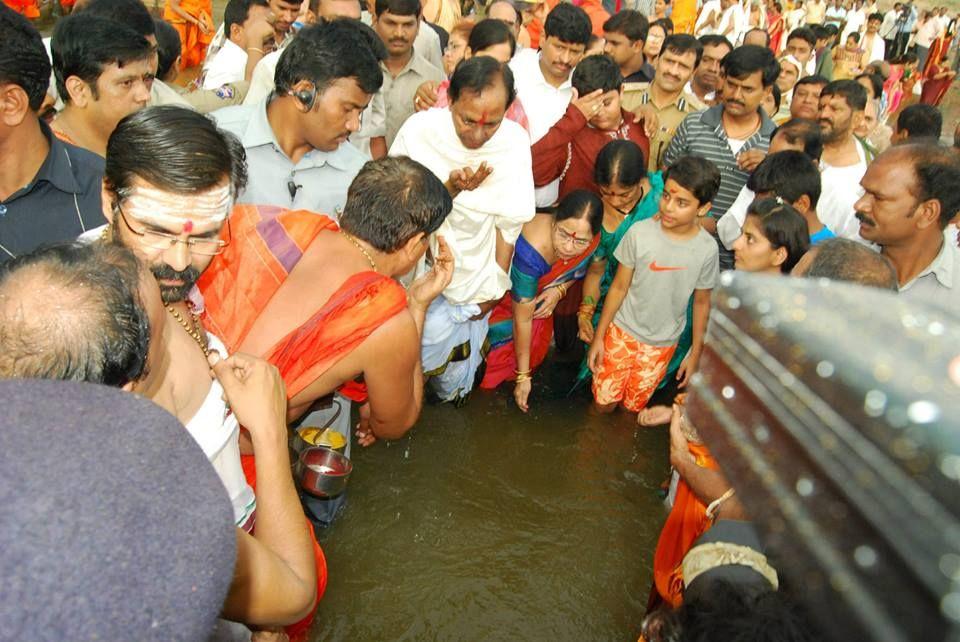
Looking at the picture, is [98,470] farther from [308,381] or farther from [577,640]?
[577,640]

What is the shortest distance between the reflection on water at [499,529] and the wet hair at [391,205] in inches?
54.7

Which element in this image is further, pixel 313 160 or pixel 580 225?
pixel 580 225

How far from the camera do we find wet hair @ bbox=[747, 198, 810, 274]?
2941mm

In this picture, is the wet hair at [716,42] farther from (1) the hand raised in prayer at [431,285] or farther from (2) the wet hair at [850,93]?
(1) the hand raised in prayer at [431,285]

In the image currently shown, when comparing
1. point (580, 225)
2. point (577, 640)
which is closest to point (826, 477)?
point (577, 640)

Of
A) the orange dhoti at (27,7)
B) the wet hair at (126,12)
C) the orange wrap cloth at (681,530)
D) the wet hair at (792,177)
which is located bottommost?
the orange dhoti at (27,7)

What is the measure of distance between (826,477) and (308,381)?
161cm

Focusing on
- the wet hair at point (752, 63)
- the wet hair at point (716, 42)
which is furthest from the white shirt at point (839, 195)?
the wet hair at point (716, 42)

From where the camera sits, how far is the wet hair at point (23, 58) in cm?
197

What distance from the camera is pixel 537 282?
361 cm

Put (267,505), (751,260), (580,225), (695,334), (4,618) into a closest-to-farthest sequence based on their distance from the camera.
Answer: (4,618) < (267,505) < (751,260) < (580,225) < (695,334)

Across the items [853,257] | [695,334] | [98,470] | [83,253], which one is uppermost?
[98,470]

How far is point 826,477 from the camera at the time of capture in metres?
0.69

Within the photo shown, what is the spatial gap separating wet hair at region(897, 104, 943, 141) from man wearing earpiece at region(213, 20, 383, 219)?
12.4ft
